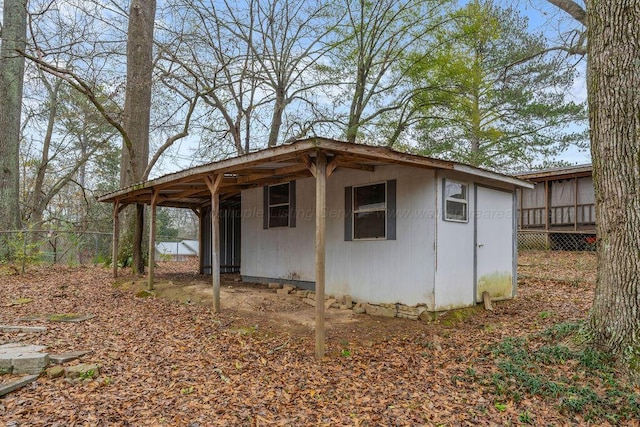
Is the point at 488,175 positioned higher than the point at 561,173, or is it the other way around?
the point at 561,173

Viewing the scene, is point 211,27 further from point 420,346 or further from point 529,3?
point 420,346

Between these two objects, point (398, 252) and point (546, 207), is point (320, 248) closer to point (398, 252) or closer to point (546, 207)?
point (398, 252)

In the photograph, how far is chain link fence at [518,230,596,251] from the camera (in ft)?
42.4

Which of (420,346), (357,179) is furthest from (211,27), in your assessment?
(420,346)

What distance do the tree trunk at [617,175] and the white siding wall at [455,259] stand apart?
6.59 ft

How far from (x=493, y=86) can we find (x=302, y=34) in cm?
855

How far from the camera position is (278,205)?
346 inches

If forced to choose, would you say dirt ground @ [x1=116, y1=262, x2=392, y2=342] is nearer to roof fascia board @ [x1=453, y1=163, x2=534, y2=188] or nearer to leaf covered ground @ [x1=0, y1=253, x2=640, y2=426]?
leaf covered ground @ [x1=0, y1=253, x2=640, y2=426]

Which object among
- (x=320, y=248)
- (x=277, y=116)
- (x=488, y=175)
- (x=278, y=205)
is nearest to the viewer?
(x=320, y=248)

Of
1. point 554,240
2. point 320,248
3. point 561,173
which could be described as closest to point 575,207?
point 561,173

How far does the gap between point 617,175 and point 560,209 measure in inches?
424

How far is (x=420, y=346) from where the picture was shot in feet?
16.6

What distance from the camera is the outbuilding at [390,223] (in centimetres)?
597

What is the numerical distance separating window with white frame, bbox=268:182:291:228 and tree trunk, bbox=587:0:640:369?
18.2 ft
